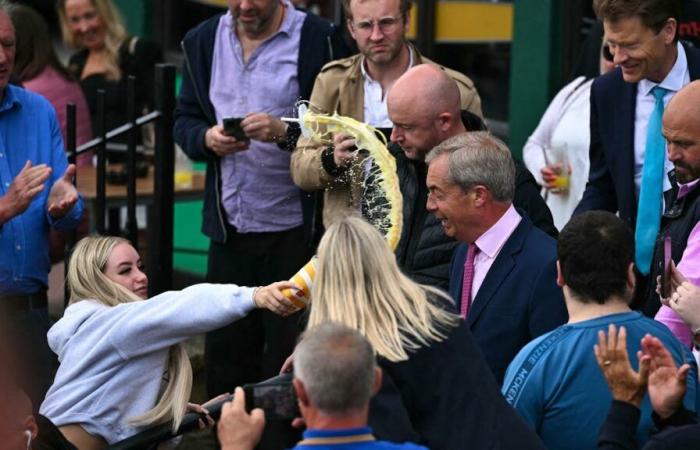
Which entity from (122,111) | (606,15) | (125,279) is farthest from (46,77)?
(606,15)

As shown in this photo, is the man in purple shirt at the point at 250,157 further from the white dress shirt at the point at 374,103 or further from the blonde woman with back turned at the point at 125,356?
the blonde woman with back turned at the point at 125,356

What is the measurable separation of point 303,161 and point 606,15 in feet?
4.89

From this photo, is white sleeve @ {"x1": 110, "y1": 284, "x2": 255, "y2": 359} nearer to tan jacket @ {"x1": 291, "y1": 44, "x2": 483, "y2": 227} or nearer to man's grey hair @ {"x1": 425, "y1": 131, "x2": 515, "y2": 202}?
man's grey hair @ {"x1": 425, "y1": 131, "x2": 515, "y2": 202}

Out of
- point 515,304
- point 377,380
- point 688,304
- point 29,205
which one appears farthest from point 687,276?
point 29,205

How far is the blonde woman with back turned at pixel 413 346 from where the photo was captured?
4273 millimetres

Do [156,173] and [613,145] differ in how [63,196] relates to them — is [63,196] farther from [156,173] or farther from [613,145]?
[613,145]

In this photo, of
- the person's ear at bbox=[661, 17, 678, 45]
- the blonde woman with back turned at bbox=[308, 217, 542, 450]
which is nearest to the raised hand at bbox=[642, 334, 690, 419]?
the blonde woman with back turned at bbox=[308, 217, 542, 450]

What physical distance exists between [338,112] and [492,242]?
67.3 inches

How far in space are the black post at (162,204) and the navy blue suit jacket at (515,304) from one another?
2.75 m

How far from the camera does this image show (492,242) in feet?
17.6

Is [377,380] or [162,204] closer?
[377,380]

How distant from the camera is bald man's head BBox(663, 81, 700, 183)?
538 centimetres

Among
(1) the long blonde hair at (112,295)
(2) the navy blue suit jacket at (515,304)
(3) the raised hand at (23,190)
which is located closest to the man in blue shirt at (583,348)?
(2) the navy blue suit jacket at (515,304)

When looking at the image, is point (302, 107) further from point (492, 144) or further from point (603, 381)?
point (603, 381)
